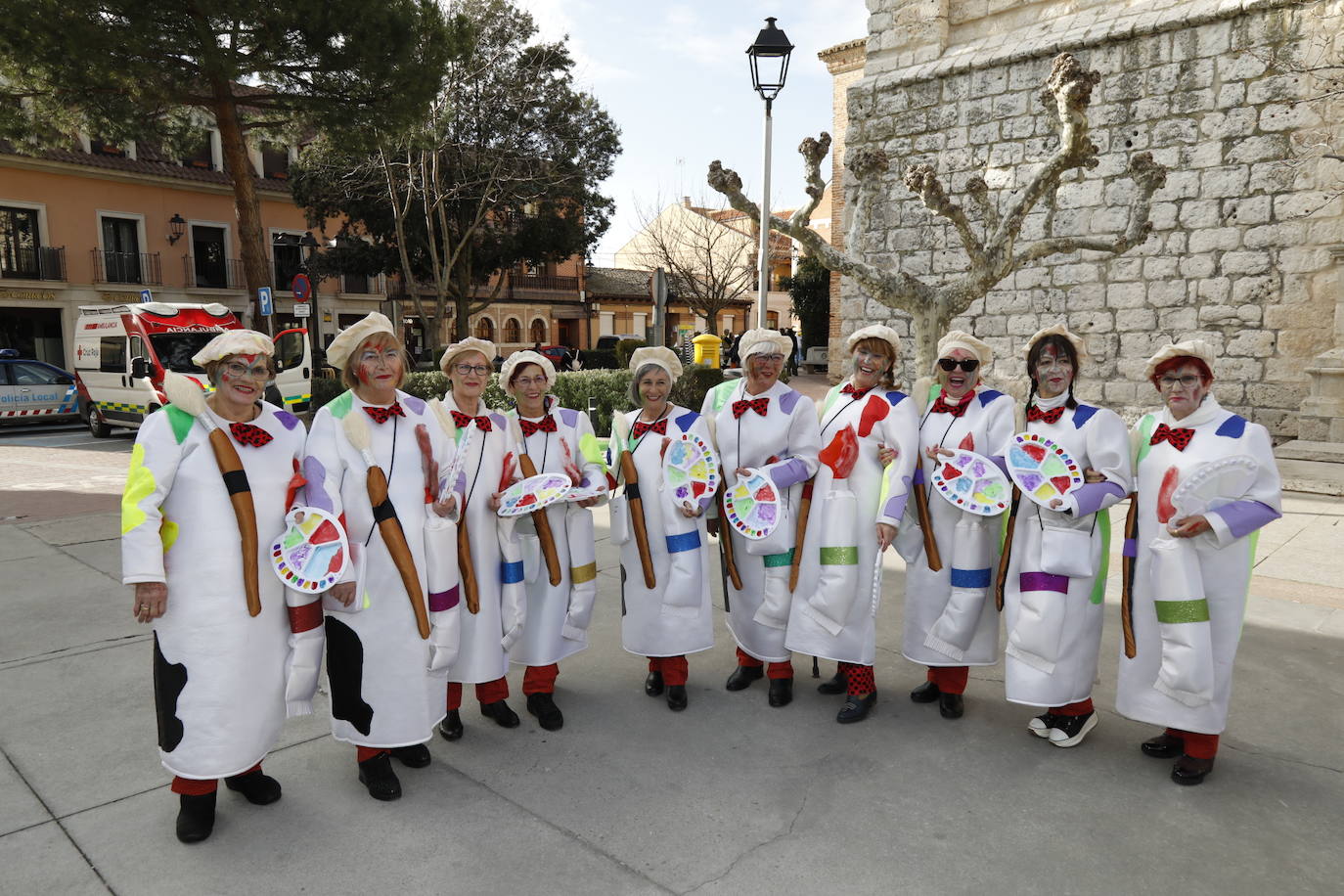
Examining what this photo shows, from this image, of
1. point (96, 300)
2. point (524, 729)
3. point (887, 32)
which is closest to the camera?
point (524, 729)

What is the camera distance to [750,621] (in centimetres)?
415

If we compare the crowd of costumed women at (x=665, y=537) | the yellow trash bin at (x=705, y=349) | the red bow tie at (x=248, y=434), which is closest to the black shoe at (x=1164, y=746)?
the crowd of costumed women at (x=665, y=537)

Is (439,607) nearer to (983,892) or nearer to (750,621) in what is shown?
(750,621)

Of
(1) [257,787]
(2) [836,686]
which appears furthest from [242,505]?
(2) [836,686]

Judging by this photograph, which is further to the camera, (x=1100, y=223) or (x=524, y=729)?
(x=1100, y=223)

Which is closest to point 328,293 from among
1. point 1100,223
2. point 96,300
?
point 96,300

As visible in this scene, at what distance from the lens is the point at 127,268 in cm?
2669

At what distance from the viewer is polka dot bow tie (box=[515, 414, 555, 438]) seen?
3879 mm

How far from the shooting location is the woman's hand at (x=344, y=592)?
303 centimetres

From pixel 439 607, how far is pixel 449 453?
2.02ft

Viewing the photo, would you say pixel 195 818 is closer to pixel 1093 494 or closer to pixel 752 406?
pixel 752 406

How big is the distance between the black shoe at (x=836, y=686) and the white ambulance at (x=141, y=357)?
11.6 metres

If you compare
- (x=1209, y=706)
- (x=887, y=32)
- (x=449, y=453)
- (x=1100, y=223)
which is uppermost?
(x=887, y=32)

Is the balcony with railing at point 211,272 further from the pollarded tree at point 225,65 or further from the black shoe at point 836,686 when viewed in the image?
the black shoe at point 836,686
